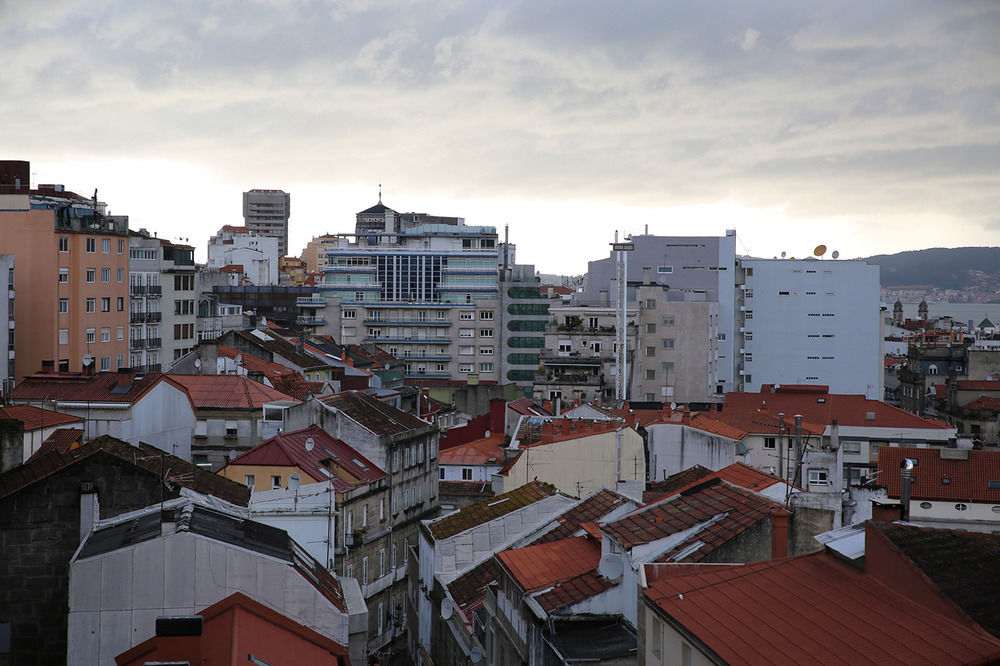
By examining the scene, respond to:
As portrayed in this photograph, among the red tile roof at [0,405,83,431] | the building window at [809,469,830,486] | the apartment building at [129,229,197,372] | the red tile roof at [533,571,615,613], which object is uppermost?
the apartment building at [129,229,197,372]

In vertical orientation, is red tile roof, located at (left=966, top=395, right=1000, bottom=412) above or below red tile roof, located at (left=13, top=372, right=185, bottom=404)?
below

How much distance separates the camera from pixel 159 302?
296 feet

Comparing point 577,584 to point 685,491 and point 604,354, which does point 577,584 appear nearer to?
point 685,491

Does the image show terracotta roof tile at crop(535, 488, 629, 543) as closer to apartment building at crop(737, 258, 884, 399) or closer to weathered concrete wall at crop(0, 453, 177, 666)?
weathered concrete wall at crop(0, 453, 177, 666)

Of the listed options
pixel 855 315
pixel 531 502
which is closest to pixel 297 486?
pixel 531 502

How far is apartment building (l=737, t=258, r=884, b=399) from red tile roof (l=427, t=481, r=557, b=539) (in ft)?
284

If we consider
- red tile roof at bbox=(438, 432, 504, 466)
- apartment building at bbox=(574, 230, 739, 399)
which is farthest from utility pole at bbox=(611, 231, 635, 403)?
red tile roof at bbox=(438, 432, 504, 466)

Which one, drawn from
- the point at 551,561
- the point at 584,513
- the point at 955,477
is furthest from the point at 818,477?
the point at 551,561

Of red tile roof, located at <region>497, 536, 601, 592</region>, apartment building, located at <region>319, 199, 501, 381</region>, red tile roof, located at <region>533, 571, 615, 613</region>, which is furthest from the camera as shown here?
apartment building, located at <region>319, 199, 501, 381</region>

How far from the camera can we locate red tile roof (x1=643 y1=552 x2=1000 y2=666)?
656 inches

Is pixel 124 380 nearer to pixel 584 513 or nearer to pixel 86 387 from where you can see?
pixel 86 387

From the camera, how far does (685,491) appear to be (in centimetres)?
3095

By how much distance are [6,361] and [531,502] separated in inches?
1713

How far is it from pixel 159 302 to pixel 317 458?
148 feet
